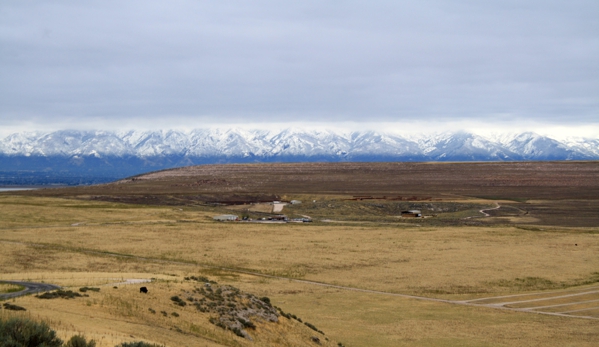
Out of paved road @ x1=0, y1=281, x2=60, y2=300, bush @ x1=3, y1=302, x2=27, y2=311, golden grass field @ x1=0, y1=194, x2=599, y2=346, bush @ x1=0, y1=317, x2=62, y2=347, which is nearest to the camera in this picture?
bush @ x1=0, y1=317, x2=62, y2=347

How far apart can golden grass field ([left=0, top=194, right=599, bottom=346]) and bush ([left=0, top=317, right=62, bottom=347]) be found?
177 centimetres

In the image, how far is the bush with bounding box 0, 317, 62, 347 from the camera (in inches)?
643

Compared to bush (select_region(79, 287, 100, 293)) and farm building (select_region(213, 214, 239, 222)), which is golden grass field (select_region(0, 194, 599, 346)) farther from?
farm building (select_region(213, 214, 239, 222))

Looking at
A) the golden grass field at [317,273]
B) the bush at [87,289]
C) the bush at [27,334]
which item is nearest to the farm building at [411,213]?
the golden grass field at [317,273]

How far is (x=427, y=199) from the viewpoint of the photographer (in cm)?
12731

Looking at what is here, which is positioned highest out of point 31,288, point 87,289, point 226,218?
point 87,289

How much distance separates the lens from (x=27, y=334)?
1645 centimetres

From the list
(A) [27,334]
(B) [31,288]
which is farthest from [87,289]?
(A) [27,334]

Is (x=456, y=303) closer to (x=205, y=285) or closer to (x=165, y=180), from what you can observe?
(x=205, y=285)

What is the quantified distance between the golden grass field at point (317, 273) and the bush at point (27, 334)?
1.77 m

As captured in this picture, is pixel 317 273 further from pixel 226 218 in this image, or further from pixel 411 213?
pixel 411 213

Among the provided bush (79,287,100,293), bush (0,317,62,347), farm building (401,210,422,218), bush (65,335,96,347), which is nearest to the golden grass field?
bush (79,287,100,293)

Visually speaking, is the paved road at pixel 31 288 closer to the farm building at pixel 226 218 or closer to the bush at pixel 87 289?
the bush at pixel 87 289

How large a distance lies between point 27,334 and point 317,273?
37.5 meters
